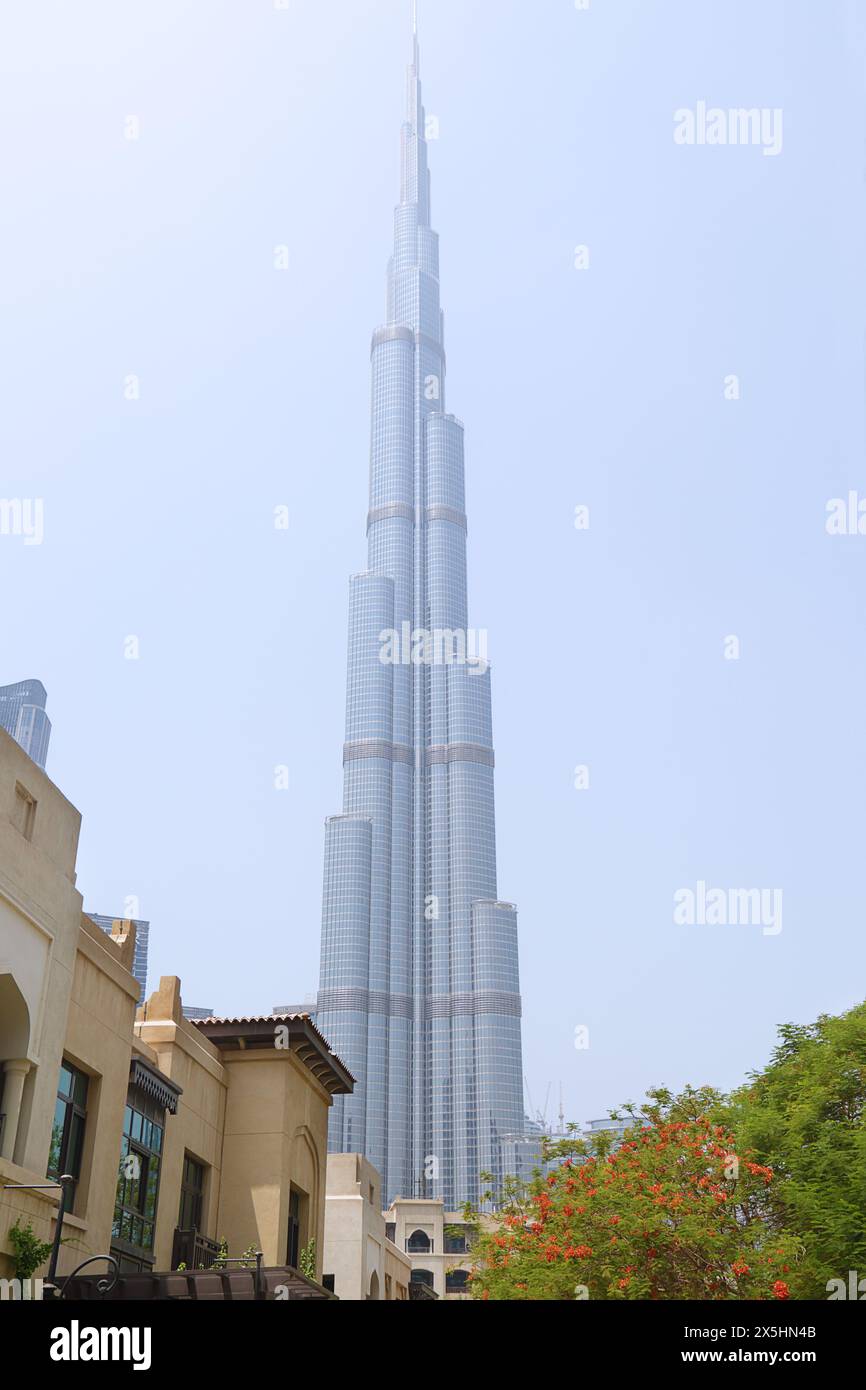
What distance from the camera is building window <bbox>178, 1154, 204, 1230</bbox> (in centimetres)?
3044

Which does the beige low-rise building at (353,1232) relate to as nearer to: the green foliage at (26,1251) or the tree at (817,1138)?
the tree at (817,1138)

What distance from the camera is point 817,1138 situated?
106 feet

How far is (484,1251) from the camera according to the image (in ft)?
114

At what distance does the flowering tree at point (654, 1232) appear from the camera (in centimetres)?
2753

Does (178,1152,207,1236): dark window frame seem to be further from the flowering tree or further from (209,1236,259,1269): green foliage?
the flowering tree

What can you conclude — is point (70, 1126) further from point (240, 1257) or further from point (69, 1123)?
point (240, 1257)

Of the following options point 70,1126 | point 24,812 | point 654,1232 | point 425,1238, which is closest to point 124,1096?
point 70,1126

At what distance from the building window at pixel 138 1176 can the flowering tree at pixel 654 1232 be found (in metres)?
9.00

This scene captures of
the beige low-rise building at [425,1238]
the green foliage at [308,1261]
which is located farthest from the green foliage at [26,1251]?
the beige low-rise building at [425,1238]

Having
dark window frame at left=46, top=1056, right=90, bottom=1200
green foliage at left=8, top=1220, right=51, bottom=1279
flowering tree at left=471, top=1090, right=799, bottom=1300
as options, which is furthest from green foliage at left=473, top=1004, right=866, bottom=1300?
green foliage at left=8, top=1220, right=51, bottom=1279

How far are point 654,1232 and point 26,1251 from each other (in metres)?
14.1

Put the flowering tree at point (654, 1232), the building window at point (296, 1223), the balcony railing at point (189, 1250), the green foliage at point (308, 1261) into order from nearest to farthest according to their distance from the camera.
Result: the flowering tree at point (654, 1232) < the balcony railing at point (189, 1250) < the green foliage at point (308, 1261) < the building window at point (296, 1223)

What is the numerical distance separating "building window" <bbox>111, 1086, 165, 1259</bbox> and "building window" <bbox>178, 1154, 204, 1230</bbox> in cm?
225
